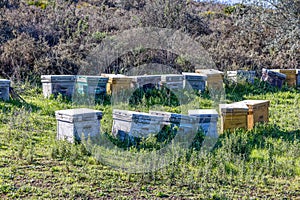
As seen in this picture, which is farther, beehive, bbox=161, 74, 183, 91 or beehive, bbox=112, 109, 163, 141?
beehive, bbox=161, 74, 183, 91

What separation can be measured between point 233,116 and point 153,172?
2.24 m

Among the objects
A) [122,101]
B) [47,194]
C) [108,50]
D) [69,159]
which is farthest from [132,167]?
[108,50]

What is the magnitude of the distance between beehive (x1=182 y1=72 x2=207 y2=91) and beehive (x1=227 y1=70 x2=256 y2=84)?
55.3 inches

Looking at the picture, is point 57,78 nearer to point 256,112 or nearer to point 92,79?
point 92,79

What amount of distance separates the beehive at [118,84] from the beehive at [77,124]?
2.74 meters

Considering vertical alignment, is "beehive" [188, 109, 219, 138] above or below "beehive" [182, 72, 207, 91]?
below

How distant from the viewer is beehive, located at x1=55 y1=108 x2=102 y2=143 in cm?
555

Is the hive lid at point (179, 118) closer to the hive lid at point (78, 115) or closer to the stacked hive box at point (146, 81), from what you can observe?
the hive lid at point (78, 115)

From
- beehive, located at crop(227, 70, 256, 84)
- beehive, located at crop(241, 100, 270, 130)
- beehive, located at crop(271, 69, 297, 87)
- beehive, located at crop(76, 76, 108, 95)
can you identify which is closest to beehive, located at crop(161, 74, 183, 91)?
beehive, located at crop(76, 76, 108, 95)

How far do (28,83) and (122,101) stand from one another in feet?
8.85

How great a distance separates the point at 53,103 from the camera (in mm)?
7953

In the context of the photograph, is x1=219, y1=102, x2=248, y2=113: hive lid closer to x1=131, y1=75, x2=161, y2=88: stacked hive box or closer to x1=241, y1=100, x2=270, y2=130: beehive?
x1=241, y1=100, x2=270, y2=130: beehive

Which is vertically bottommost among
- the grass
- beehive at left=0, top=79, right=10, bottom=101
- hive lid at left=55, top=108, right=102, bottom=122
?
the grass

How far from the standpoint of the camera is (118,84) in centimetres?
853
